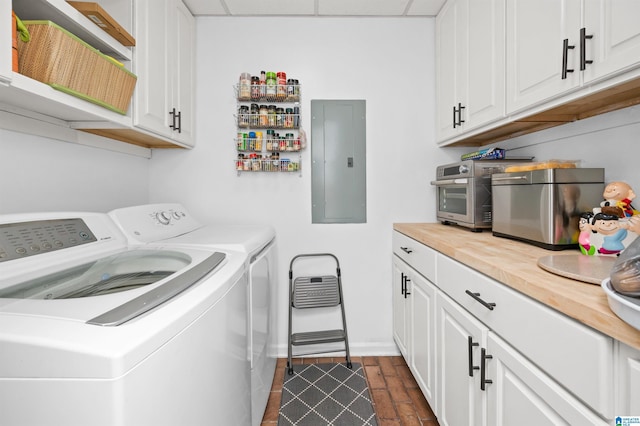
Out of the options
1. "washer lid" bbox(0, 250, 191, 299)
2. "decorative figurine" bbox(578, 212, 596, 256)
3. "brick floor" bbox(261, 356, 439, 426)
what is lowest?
"brick floor" bbox(261, 356, 439, 426)

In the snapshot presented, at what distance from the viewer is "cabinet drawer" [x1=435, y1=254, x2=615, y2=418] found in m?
0.61

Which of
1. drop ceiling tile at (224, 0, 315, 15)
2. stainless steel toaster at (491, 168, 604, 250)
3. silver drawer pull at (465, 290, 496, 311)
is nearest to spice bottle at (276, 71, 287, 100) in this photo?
drop ceiling tile at (224, 0, 315, 15)

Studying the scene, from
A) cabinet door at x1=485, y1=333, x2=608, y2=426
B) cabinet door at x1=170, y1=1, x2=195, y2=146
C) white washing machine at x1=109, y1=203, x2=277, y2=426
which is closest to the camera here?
cabinet door at x1=485, y1=333, x2=608, y2=426

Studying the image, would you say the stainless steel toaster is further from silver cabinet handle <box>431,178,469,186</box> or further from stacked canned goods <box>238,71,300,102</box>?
stacked canned goods <box>238,71,300,102</box>

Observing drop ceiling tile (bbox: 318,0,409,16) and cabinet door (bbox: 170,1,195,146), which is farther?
drop ceiling tile (bbox: 318,0,409,16)

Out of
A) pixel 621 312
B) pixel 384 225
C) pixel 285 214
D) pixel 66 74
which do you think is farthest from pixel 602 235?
pixel 66 74

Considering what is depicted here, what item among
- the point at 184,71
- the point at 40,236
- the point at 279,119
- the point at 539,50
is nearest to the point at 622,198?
the point at 539,50

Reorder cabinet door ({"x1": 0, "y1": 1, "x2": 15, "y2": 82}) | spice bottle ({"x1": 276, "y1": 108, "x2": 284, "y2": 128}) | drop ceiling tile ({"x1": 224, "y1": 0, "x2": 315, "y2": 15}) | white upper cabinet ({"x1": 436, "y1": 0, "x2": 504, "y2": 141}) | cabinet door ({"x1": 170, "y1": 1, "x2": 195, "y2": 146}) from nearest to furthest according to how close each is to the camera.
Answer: cabinet door ({"x1": 0, "y1": 1, "x2": 15, "y2": 82})
white upper cabinet ({"x1": 436, "y1": 0, "x2": 504, "y2": 141})
cabinet door ({"x1": 170, "y1": 1, "x2": 195, "y2": 146})
drop ceiling tile ({"x1": 224, "y1": 0, "x2": 315, "y2": 15})
spice bottle ({"x1": 276, "y1": 108, "x2": 284, "y2": 128})

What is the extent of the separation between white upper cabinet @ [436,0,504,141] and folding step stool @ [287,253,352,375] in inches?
49.4

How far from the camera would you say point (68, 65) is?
3.43 ft

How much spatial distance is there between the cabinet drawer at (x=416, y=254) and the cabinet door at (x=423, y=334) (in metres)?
0.05

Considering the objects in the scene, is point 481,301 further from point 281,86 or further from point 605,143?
point 281,86

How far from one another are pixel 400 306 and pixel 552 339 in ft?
4.42

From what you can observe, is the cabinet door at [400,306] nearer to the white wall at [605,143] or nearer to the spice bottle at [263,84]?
the white wall at [605,143]
